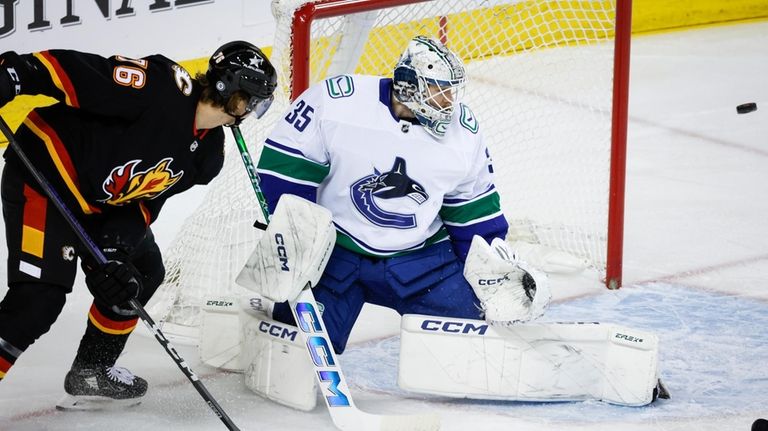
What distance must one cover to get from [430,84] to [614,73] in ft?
3.69

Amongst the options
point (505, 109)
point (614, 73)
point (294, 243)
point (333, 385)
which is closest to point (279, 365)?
point (333, 385)

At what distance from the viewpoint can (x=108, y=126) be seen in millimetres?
2789

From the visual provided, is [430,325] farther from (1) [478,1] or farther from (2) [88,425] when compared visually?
(1) [478,1]

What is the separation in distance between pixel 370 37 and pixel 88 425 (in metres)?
2.15

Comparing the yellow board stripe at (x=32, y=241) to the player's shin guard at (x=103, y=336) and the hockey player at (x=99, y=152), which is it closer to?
the hockey player at (x=99, y=152)

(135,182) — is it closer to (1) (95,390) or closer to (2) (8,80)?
(2) (8,80)

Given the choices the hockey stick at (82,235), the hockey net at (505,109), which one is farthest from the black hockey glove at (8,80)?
the hockey net at (505,109)

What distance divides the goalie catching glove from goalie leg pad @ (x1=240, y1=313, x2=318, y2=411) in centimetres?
45

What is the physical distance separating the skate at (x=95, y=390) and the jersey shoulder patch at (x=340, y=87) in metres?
0.86

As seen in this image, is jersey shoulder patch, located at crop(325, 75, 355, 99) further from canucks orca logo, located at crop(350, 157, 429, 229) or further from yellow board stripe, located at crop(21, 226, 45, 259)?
yellow board stripe, located at crop(21, 226, 45, 259)

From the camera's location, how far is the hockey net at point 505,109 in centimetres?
387

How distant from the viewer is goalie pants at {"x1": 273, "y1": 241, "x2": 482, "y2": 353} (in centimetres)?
320

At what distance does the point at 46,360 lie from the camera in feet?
11.3

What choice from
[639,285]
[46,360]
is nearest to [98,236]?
[46,360]
